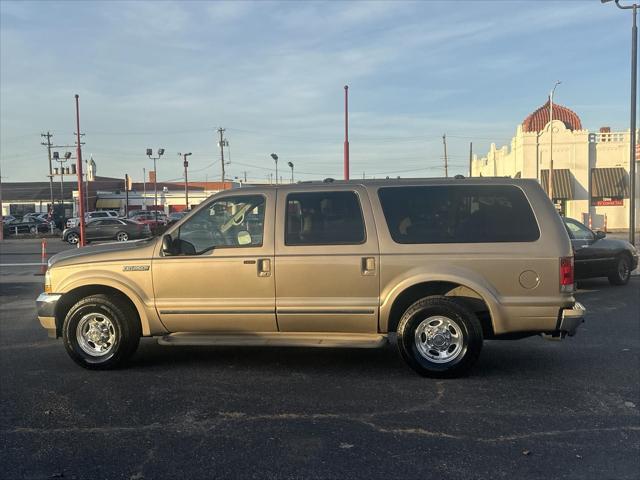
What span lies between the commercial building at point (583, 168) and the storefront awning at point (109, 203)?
6025 centimetres

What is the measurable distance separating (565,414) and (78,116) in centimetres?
2219

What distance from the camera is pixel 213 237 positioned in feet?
19.6

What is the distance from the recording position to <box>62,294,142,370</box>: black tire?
19.6ft

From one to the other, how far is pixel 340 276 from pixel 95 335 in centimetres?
262

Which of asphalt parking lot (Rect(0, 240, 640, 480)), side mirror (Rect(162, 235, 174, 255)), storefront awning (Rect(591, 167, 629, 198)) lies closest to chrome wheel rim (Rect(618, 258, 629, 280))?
asphalt parking lot (Rect(0, 240, 640, 480))

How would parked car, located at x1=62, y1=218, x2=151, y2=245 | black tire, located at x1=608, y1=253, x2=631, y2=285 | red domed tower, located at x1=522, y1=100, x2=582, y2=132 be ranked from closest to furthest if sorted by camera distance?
black tire, located at x1=608, y1=253, x2=631, y2=285
parked car, located at x1=62, y1=218, x2=151, y2=245
red domed tower, located at x1=522, y1=100, x2=582, y2=132

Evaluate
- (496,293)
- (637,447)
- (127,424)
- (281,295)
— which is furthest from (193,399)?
(637,447)

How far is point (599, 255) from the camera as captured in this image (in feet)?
38.4

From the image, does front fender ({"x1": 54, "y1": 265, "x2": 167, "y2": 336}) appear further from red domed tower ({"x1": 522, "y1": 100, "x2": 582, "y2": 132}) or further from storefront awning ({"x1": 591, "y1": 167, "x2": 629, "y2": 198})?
red domed tower ({"x1": 522, "y1": 100, "x2": 582, "y2": 132})

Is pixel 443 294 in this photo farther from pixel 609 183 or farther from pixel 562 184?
pixel 609 183

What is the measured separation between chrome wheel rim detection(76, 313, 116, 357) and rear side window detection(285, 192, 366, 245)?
6.82 ft

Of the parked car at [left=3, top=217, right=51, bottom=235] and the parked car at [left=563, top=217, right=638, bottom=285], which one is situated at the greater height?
the parked car at [left=3, top=217, right=51, bottom=235]

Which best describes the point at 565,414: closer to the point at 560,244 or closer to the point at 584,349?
the point at 560,244

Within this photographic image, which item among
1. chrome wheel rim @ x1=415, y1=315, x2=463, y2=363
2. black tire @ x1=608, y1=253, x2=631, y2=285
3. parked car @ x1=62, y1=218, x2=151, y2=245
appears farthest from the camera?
parked car @ x1=62, y1=218, x2=151, y2=245
